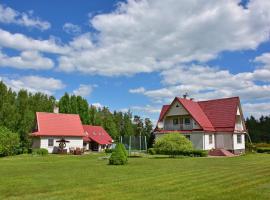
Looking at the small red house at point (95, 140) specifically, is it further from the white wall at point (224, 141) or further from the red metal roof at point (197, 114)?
the white wall at point (224, 141)

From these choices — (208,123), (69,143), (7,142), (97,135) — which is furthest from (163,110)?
(7,142)

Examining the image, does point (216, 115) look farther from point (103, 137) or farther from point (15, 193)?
point (15, 193)

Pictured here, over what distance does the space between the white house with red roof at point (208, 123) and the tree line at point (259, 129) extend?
3653cm

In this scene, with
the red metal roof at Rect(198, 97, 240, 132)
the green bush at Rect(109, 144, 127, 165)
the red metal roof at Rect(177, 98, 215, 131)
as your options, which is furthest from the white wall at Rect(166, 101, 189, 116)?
the green bush at Rect(109, 144, 127, 165)

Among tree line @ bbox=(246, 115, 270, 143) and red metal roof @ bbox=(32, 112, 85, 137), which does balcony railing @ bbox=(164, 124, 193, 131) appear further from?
tree line @ bbox=(246, 115, 270, 143)

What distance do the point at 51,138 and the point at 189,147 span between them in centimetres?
2147

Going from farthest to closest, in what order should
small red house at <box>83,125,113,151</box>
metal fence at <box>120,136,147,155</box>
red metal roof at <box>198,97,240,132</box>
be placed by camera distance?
1. small red house at <box>83,125,113,151</box>
2. red metal roof at <box>198,97,240,132</box>
3. metal fence at <box>120,136,147,155</box>

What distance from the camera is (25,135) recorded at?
168 ft

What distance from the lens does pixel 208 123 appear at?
4247 centimetres

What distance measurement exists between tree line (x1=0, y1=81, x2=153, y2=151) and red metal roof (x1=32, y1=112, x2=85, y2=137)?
6.32ft

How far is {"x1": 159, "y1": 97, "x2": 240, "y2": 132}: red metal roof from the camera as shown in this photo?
4134 cm

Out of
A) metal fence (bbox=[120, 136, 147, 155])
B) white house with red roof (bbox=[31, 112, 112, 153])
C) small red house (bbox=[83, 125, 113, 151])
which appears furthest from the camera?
small red house (bbox=[83, 125, 113, 151])

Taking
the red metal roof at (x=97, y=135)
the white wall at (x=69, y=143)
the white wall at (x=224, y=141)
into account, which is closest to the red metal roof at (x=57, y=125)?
the white wall at (x=69, y=143)

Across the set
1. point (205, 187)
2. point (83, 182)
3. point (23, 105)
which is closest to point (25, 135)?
point (23, 105)
